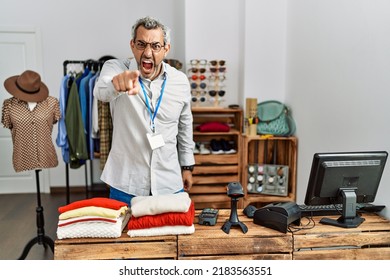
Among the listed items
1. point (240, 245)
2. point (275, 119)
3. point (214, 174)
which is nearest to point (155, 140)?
point (240, 245)

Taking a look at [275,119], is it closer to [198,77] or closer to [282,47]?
[282,47]

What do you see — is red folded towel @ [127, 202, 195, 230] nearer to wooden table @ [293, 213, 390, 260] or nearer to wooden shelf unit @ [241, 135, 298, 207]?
wooden table @ [293, 213, 390, 260]

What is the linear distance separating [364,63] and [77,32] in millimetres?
3640

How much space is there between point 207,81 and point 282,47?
2.68 feet

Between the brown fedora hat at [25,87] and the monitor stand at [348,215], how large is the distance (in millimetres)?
2133

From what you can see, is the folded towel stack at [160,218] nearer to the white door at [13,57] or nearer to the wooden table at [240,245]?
the wooden table at [240,245]

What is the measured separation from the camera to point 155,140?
168cm

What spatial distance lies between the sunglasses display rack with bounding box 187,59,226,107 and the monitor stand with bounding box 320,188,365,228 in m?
2.12

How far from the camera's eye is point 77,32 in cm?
444

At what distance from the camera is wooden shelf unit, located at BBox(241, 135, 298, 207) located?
313 centimetres

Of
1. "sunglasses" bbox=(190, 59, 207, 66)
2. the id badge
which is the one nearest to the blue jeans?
the id badge

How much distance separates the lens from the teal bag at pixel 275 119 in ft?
10.4

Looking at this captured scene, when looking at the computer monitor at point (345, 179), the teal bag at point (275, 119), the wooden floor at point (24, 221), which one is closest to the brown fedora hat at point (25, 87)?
the wooden floor at point (24, 221)
